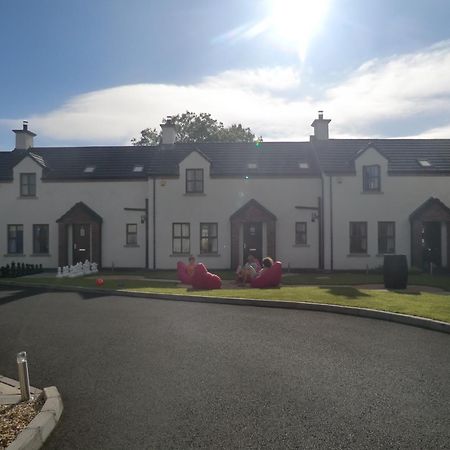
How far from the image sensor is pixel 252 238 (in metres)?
25.3

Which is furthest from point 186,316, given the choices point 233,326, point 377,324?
point 377,324

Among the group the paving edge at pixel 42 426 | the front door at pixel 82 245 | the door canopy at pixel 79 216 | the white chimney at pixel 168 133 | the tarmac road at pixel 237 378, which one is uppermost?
the white chimney at pixel 168 133

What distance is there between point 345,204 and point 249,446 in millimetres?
21736

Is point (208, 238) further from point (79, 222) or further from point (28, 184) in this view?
point (28, 184)

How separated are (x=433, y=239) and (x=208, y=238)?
1209 cm

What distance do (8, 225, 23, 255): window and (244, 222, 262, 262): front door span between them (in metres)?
13.0

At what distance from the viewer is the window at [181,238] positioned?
1013 inches

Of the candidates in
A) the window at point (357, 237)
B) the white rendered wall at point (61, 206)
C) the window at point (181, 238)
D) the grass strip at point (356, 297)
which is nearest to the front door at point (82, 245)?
the white rendered wall at point (61, 206)

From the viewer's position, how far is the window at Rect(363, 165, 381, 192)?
2503 cm

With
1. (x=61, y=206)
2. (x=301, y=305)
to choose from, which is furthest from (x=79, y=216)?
(x=301, y=305)

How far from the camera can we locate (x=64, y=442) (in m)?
4.55

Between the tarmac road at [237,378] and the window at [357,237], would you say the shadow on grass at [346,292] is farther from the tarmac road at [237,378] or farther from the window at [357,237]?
the window at [357,237]

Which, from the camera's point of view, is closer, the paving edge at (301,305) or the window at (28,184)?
the paving edge at (301,305)

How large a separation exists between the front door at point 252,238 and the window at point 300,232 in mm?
1981
